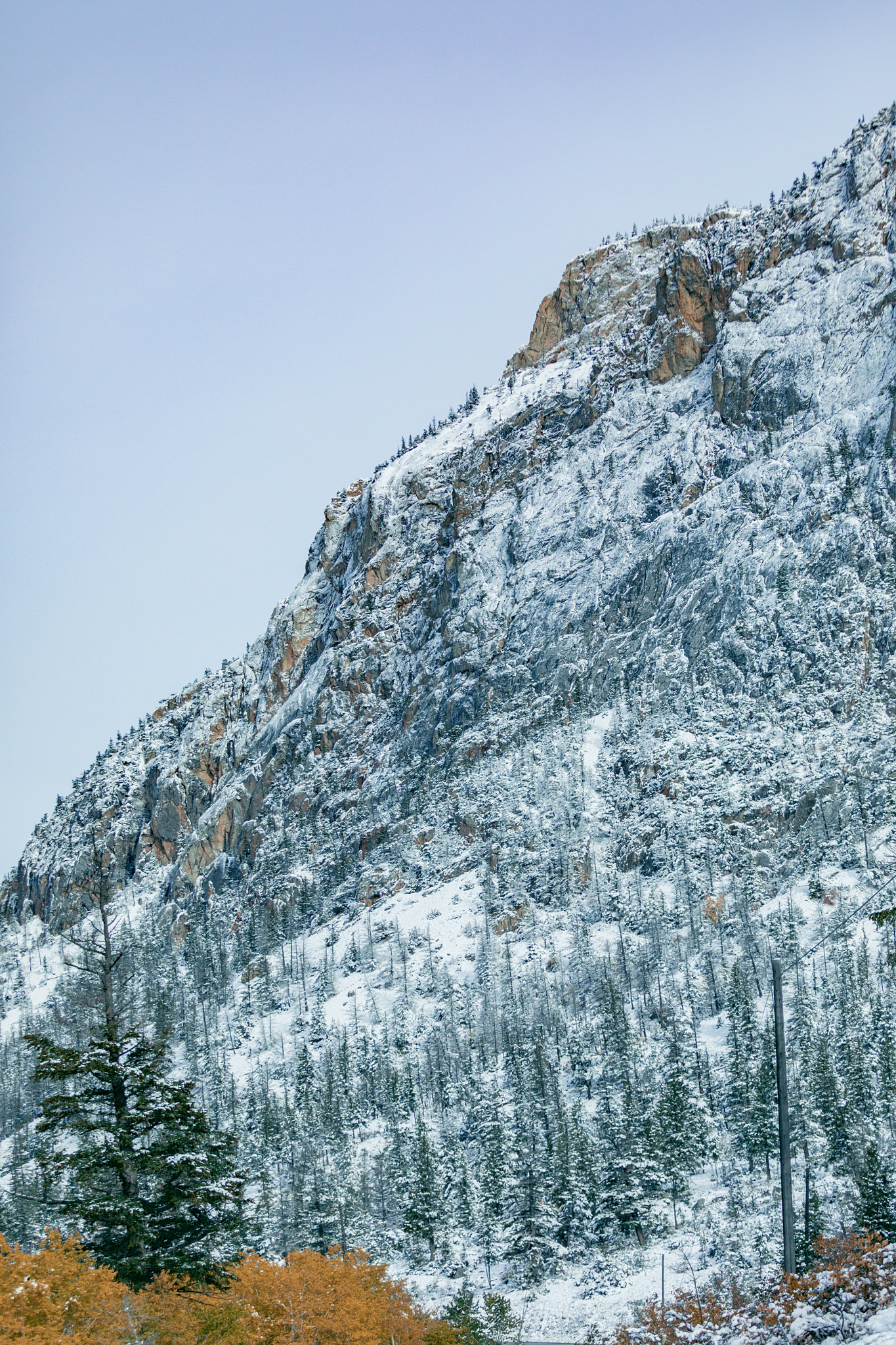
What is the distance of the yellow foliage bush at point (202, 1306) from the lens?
19781 mm

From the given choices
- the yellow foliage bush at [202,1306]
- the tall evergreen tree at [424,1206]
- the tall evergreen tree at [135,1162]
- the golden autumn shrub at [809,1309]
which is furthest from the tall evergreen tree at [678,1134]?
the tall evergreen tree at [135,1162]

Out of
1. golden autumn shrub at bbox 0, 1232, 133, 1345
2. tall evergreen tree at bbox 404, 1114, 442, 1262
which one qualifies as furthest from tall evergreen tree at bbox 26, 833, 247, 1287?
tall evergreen tree at bbox 404, 1114, 442, 1262

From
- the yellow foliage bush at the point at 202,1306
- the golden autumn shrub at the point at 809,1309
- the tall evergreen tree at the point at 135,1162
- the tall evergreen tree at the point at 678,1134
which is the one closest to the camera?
the golden autumn shrub at the point at 809,1309

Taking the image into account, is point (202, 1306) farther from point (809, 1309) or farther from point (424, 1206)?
point (424, 1206)

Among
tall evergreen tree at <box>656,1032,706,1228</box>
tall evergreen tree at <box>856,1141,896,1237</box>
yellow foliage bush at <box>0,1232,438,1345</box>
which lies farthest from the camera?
tall evergreen tree at <box>656,1032,706,1228</box>

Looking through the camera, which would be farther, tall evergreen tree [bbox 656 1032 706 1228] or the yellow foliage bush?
tall evergreen tree [bbox 656 1032 706 1228]

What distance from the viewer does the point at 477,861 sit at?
624 ft

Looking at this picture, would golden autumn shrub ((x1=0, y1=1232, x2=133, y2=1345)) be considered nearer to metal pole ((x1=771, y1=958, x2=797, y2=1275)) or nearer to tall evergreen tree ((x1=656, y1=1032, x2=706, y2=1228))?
metal pole ((x1=771, y1=958, x2=797, y2=1275))

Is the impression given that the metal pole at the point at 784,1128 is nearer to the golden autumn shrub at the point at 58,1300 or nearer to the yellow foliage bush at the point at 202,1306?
the yellow foliage bush at the point at 202,1306

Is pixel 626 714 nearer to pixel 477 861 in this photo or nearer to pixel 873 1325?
pixel 477 861

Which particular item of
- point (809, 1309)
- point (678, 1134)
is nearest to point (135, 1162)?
point (809, 1309)

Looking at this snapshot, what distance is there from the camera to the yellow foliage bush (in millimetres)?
19781

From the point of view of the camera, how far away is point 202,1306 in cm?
2397

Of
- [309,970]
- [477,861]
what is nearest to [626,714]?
[477,861]
